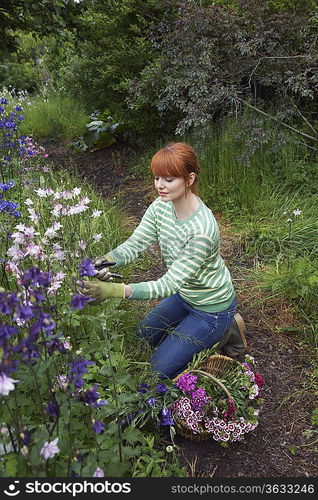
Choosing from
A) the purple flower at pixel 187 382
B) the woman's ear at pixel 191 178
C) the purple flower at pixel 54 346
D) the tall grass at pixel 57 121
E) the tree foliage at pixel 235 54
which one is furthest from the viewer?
the tall grass at pixel 57 121

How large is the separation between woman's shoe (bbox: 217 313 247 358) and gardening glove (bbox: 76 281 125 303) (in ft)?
2.88

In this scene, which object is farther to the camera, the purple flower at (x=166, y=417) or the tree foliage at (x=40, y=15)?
the tree foliage at (x=40, y=15)

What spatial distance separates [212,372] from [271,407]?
418 millimetres

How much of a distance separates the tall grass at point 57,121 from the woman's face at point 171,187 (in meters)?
5.68

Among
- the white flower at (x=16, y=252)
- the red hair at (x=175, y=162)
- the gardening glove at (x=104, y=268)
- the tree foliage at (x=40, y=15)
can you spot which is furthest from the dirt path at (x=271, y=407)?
the tree foliage at (x=40, y=15)

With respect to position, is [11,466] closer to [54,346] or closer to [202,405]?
[54,346]

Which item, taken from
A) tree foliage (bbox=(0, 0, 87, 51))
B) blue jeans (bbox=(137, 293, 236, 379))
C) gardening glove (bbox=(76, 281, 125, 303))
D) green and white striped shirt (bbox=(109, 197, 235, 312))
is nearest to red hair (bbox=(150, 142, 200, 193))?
green and white striped shirt (bbox=(109, 197, 235, 312))

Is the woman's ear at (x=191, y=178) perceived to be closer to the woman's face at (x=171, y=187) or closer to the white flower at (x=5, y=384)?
the woman's face at (x=171, y=187)

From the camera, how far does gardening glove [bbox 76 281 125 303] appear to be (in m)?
2.08

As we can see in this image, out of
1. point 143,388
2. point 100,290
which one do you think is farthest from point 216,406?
point 100,290

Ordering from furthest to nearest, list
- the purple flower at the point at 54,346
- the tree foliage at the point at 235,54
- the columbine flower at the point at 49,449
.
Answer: the tree foliage at the point at 235,54, the purple flower at the point at 54,346, the columbine flower at the point at 49,449

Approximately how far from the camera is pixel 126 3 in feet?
18.7

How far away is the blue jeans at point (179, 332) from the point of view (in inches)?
103

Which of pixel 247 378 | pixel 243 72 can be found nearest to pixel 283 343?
pixel 247 378
